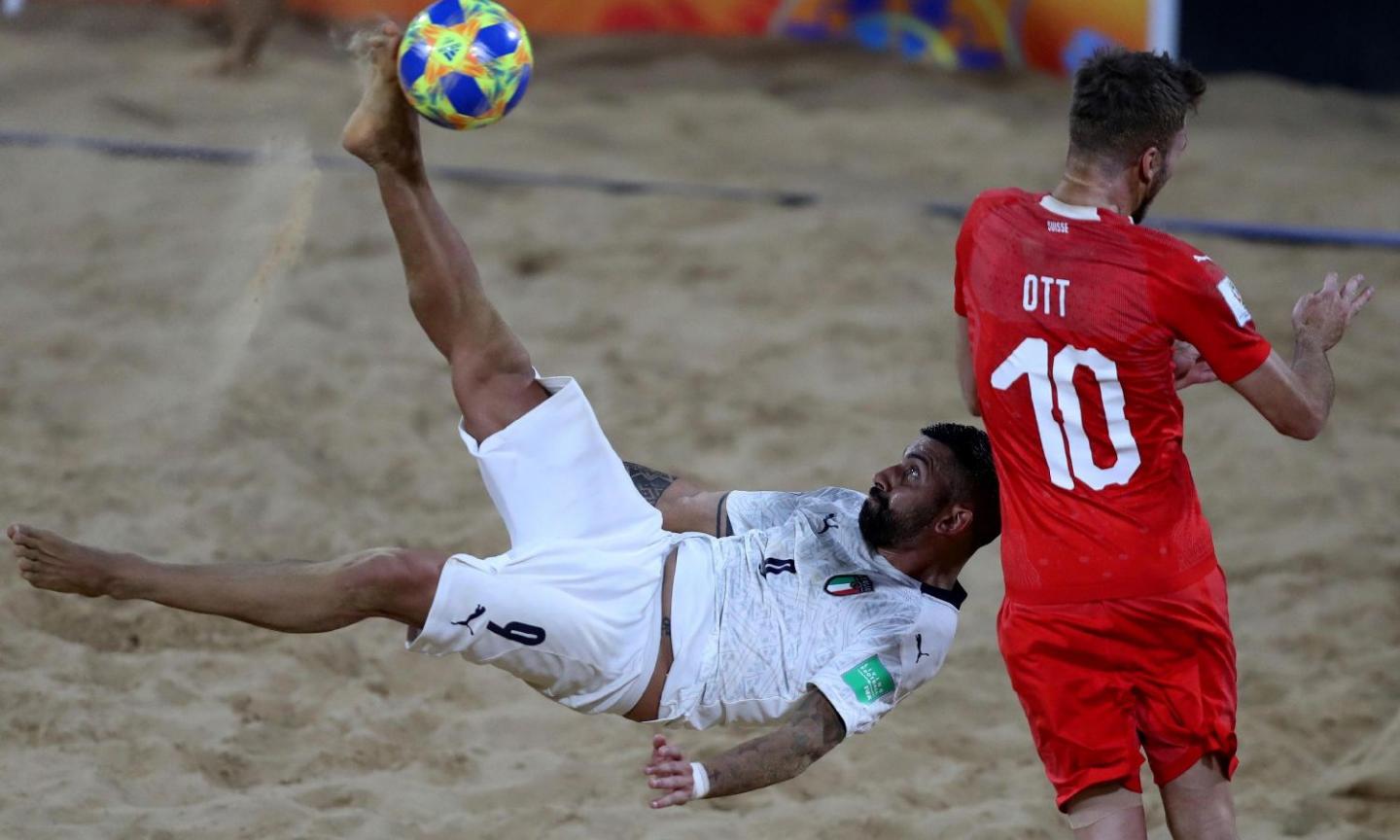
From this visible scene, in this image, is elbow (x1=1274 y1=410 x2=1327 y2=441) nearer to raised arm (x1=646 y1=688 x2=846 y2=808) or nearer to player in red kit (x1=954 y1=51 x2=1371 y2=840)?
player in red kit (x1=954 y1=51 x2=1371 y2=840)

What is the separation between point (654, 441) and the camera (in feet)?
19.1

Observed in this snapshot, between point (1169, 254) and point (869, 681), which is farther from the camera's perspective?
point (869, 681)

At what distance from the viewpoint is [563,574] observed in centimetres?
338

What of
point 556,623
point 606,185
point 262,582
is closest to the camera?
point 262,582

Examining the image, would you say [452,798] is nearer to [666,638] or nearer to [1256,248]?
[666,638]

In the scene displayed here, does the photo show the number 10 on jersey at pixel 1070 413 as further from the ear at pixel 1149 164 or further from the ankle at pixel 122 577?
the ankle at pixel 122 577

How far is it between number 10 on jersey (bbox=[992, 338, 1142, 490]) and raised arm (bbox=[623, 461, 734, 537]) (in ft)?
3.32

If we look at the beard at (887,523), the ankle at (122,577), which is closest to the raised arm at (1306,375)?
the beard at (887,523)

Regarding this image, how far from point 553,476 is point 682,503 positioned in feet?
1.79

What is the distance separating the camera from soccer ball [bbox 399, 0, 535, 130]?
3406 millimetres

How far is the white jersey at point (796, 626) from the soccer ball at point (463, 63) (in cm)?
105

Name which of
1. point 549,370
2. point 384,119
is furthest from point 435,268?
point 549,370

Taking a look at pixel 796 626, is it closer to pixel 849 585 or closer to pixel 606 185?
pixel 849 585

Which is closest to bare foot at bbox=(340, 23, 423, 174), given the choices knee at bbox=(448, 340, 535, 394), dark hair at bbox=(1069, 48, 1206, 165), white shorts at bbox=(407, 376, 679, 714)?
knee at bbox=(448, 340, 535, 394)
